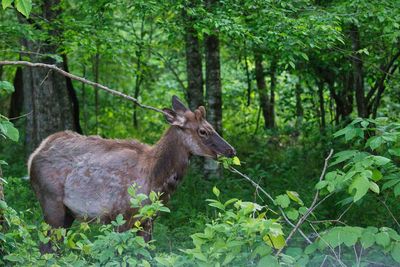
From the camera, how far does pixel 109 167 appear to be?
955 centimetres

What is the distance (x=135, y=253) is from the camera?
559 centimetres

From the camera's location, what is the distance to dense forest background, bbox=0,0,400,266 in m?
5.59

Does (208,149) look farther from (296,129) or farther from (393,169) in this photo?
(296,129)

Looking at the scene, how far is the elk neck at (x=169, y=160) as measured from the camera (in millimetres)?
9562

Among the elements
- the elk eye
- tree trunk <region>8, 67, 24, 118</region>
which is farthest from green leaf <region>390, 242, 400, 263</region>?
tree trunk <region>8, 67, 24, 118</region>

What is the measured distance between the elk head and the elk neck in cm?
8

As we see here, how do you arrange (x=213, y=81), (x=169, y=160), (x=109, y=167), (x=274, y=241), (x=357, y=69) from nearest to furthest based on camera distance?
(x=274, y=241) → (x=109, y=167) → (x=169, y=160) → (x=357, y=69) → (x=213, y=81)

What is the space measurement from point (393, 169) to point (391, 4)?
4.99 metres

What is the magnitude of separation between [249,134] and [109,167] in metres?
7.62

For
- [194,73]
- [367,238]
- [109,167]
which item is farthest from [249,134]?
[367,238]

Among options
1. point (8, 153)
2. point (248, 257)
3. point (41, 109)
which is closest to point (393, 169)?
point (248, 257)

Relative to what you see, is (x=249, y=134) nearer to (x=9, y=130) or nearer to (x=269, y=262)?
(x=9, y=130)

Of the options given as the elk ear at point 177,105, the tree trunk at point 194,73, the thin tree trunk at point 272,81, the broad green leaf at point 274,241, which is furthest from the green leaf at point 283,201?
the thin tree trunk at point 272,81

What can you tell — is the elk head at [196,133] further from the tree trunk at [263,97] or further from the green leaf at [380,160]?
the tree trunk at [263,97]
